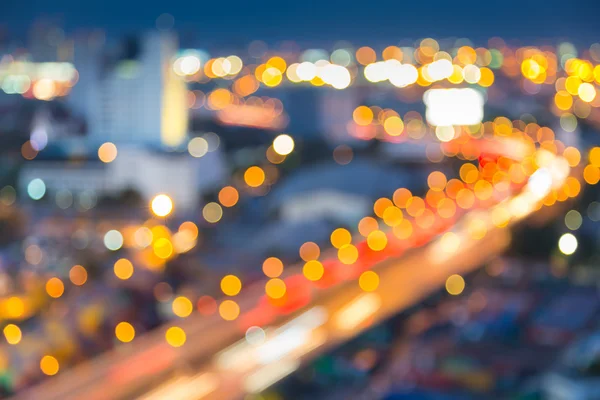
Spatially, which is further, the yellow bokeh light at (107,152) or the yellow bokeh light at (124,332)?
the yellow bokeh light at (107,152)

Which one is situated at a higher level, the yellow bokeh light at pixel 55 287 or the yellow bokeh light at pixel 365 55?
the yellow bokeh light at pixel 365 55

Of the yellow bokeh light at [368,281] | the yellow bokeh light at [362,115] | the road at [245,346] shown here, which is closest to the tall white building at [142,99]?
the road at [245,346]

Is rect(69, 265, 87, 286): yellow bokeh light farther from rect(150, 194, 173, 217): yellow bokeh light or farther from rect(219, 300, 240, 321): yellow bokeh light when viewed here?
rect(150, 194, 173, 217): yellow bokeh light

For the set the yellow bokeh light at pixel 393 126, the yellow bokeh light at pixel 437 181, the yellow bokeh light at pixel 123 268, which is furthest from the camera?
the yellow bokeh light at pixel 393 126

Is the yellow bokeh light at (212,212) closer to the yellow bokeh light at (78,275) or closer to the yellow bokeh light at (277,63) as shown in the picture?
the yellow bokeh light at (78,275)

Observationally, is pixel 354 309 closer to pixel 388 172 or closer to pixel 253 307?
pixel 253 307

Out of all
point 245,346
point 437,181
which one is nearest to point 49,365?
point 245,346

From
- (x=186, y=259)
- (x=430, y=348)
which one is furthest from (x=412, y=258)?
(x=430, y=348)
